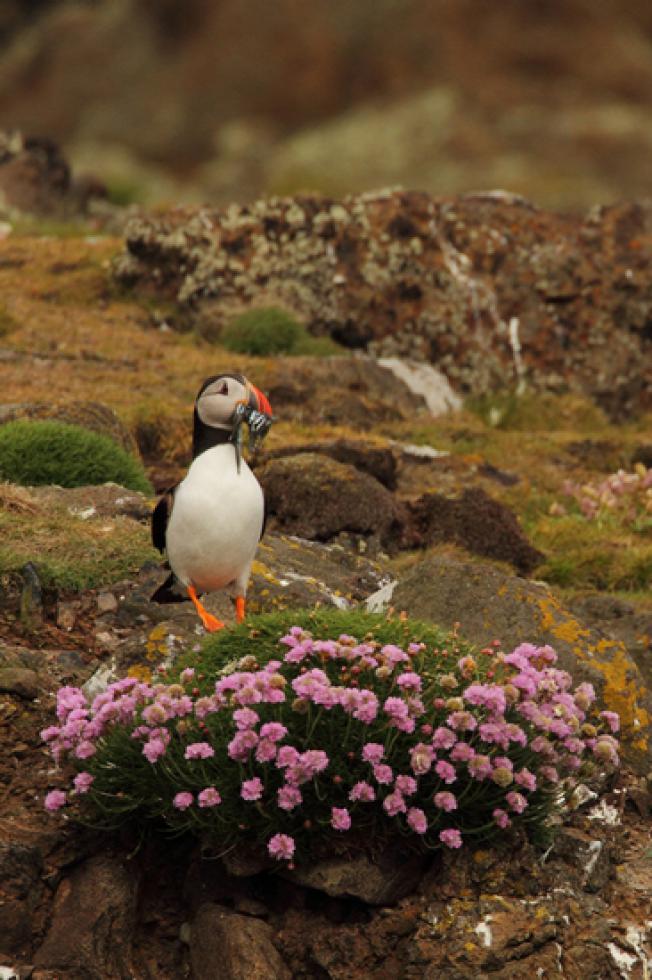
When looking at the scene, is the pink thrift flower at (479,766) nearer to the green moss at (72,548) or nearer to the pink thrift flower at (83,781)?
the pink thrift flower at (83,781)

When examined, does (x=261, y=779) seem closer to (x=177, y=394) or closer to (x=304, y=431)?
(x=304, y=431)

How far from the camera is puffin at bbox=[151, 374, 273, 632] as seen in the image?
6.56 meters

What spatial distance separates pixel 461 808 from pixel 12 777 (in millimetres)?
2205

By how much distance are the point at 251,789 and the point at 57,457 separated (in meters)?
5.95

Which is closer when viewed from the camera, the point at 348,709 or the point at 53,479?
the point at 348,709

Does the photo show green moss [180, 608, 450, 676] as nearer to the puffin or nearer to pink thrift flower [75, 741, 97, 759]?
the puffin

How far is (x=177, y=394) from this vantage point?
52.1 ft

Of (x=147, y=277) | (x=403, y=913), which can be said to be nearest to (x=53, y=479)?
(x=403, y=913)

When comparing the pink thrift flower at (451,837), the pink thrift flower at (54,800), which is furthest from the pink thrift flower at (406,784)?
the pink thrift flower at (54,800)

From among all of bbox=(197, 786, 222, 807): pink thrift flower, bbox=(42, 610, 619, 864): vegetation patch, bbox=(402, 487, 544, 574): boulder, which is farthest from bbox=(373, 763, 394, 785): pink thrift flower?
bbox=(402, 487, 544, 574): boulder

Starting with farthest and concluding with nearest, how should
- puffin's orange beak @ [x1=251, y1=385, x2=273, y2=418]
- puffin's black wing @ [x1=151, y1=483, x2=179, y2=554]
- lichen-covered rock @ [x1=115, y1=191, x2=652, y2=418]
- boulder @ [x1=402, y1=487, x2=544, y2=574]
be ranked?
lichen-covered rock @ [x1=115, y1=191, x2=652, y2=418] → boulder @ [x1=402, y1=487, x2=544, y2=574] → puffin's black wing @ [x1=151, y1=483, x2=179, y2=554] → puffin's orange beak @ [x1=251, y1=385, x2=273, y2=418]

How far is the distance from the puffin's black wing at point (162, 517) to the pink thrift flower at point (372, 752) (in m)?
2.23

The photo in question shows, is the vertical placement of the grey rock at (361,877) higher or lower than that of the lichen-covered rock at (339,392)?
higher

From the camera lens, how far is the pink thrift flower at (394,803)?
16.9ft
